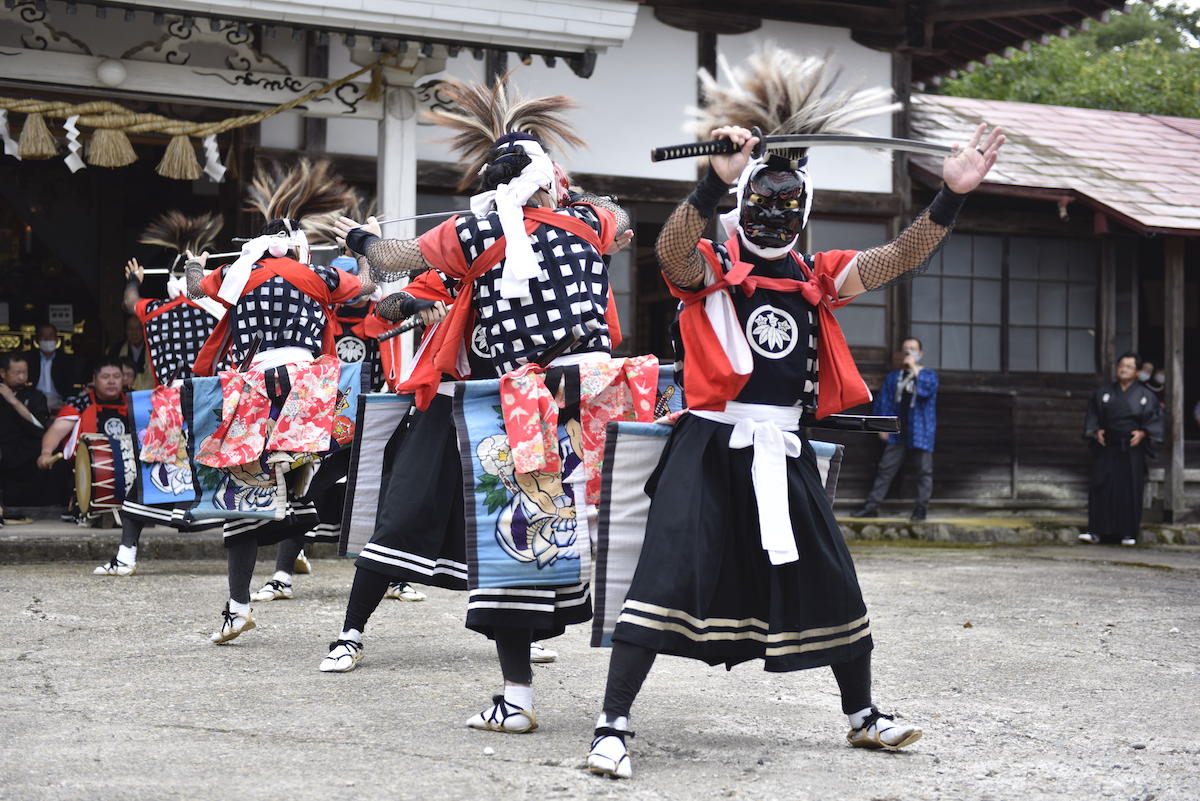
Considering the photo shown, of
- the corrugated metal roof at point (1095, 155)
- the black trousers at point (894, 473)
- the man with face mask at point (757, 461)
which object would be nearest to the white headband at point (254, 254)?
the man with face mask at point (757, 461)

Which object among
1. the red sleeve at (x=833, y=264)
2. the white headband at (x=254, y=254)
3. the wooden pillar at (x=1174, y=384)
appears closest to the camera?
the red sleeve at (x=833, y=264)

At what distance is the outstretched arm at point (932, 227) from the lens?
12.3 ft

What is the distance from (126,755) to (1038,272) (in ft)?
37.5

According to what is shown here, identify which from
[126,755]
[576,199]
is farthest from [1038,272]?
[126,755]

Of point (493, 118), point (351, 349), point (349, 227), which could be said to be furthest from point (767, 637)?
point (351, 349)

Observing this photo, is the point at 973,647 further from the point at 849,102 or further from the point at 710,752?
the point at 849,102

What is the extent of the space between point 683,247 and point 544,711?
63.9 inches

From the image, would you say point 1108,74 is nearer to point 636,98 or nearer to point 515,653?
point 636,98

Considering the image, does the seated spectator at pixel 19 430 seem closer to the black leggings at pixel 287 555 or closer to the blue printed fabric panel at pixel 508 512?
the black leggings at pixel 287 555

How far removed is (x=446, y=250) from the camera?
4.49 m

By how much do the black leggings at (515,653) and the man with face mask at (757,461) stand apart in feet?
1.60

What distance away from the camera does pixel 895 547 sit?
11.4m

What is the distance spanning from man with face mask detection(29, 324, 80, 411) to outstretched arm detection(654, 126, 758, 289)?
9.28 metres

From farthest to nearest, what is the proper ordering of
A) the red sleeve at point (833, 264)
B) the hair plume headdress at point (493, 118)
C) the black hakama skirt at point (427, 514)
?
the hair plume headdress at point (493, 118), the black hakama skirt at point (427, 514), the red sleeve at point (833, 264)
